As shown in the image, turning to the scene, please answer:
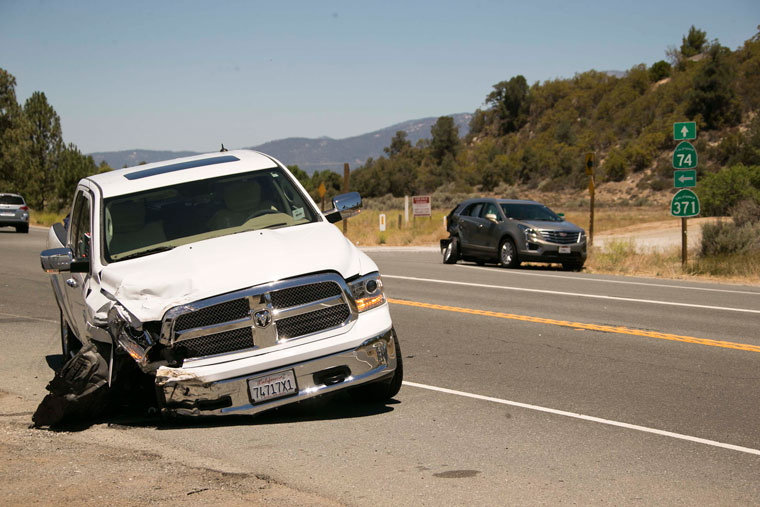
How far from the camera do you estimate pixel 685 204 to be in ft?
67.7

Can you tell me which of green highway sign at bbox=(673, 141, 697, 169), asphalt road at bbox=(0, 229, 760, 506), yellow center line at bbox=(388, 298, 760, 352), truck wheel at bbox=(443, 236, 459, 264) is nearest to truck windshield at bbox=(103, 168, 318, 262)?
asphalt road at bbox=(0, 229, 760, 506)

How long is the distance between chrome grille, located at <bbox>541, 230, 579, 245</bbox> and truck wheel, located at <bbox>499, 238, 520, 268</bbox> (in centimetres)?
88

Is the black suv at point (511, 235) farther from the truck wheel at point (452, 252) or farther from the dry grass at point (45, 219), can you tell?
the dry grass at point (45, 219)

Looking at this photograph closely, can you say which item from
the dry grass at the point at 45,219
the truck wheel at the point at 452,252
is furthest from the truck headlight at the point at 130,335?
the dry grass at the point at 45,219

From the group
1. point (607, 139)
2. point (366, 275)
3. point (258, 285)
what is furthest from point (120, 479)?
point (607, 139)

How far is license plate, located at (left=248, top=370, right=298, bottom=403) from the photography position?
20.0ft

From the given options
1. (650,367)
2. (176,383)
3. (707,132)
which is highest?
(707,132)

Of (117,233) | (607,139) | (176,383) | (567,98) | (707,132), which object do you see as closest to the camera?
(176,383)

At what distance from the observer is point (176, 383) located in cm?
602

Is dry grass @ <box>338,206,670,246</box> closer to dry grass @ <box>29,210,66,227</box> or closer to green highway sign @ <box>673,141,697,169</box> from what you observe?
green highway sign @ <box>673,141,697,169</box>

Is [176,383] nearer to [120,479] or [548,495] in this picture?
[120,479]

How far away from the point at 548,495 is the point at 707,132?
68739mm

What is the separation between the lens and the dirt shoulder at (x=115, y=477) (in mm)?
4812

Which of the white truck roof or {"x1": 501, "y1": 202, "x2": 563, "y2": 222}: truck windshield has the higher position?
the white truck roof
